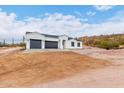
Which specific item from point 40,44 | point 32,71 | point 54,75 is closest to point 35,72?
point 32,71

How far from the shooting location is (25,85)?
13.4m

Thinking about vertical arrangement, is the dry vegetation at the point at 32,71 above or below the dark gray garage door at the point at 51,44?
below

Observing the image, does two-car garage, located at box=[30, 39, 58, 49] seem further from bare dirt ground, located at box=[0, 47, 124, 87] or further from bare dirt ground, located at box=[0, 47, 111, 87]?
bare dirt ground, located at box=[0, 47, 124, 87]

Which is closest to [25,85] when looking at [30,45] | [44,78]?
[44,78]

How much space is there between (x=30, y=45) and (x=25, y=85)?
936 inches

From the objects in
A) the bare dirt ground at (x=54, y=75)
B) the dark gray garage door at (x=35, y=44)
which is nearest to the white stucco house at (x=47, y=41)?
the dark gray garage door at (x=35, y=44)

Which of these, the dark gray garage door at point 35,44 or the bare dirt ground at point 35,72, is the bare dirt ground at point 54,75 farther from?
the dark gray garage door at point 35,44

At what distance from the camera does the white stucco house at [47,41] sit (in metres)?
36.9

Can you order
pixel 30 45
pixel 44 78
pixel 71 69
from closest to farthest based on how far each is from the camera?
pixel 44 78
pixel 71 69
pixel 30 45

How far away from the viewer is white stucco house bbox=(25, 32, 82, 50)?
3694 centimetres

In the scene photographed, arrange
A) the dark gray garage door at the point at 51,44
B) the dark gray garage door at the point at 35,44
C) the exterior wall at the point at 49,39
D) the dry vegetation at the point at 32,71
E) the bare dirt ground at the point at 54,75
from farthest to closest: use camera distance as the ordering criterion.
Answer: the dark gray garage door at the point at 51,44 → the dark gray garage door at the point at 35,44 → the exterior wall at the point at 49,39 → the dry vegetation at the point at 32,71 → the bare dirt ground at the point at 54,75

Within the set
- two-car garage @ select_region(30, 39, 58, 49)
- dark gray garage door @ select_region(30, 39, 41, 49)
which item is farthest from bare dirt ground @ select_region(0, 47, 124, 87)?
two-car garage @ select_region(30, 39, 58, 49)

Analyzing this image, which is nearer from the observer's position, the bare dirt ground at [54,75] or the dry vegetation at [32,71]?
the bare dirt ground at [54,75]
